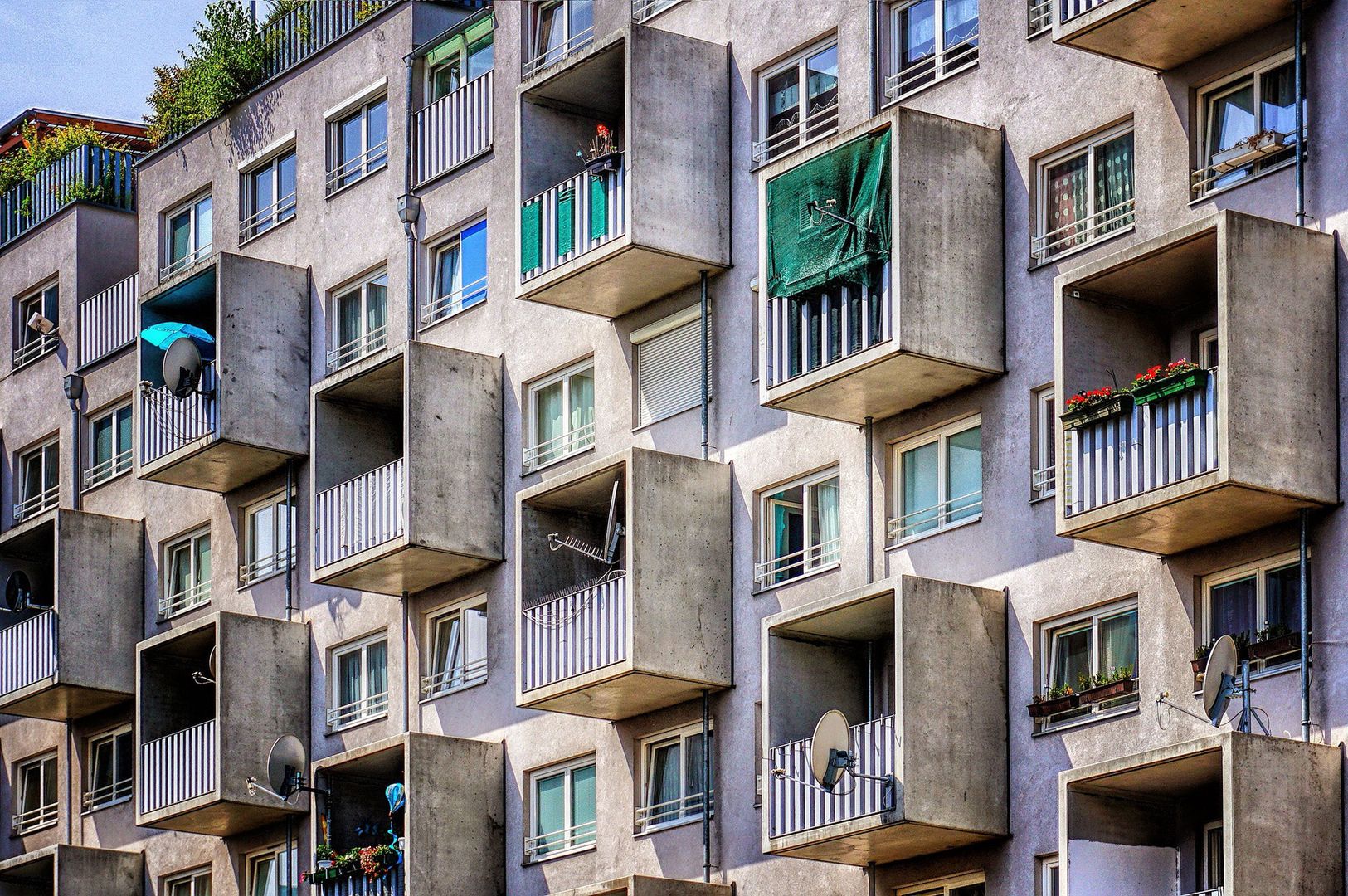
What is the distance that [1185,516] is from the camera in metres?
30.7

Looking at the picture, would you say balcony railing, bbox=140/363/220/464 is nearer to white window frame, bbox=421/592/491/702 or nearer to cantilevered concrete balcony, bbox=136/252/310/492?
cantilevered concrete balcony, bbox=136/252/310/492

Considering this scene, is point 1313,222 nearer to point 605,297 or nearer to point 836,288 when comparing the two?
point 836,288

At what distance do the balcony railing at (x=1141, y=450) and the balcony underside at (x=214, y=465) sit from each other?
18049 mm

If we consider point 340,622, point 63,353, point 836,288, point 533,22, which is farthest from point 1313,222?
point 63,353

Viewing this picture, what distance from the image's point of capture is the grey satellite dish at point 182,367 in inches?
1843

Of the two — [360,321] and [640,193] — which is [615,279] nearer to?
[640,193]

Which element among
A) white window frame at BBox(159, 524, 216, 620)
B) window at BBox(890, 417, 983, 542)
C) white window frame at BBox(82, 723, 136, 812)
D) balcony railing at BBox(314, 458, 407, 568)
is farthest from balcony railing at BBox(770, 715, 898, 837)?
white window frame at BBox(82, 723, 136, 812)

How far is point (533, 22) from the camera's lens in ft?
144

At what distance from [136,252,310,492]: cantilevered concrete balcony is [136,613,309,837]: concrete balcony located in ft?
8.76

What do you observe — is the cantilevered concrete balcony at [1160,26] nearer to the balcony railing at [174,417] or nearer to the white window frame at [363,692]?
the white window frame at [363,692]

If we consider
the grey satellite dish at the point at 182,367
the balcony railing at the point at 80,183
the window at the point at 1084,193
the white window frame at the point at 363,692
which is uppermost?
the balcony railing at the point at 80,183

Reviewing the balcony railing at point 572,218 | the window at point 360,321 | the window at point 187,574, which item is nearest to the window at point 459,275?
the window at point 360,321

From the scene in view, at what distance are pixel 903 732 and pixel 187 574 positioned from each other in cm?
2043

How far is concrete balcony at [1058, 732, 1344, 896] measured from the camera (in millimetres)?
28750
